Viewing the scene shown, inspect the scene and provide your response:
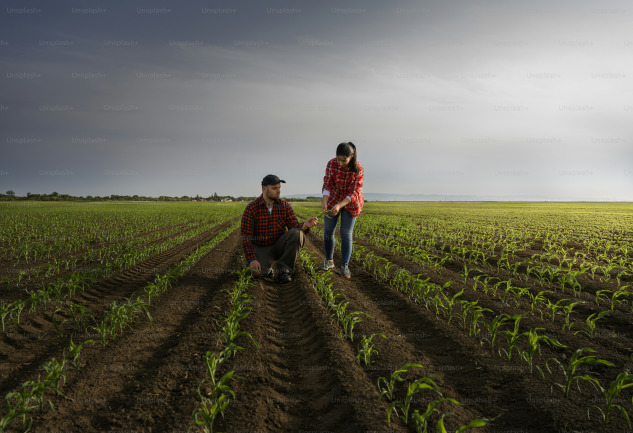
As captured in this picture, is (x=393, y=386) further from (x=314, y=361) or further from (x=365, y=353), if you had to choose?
(x=314, y=361)

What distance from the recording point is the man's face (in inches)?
223

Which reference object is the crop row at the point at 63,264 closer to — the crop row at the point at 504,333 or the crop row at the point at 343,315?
the crop row at the point at 343,315

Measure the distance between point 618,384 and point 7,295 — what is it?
25.1 ft

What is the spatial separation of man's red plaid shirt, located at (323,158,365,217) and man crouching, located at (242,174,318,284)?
76 cm

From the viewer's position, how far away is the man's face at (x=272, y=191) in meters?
5.65

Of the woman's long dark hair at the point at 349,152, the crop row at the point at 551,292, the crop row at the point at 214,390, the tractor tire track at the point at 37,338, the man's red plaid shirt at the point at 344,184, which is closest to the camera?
the crop row at the point at 214,390

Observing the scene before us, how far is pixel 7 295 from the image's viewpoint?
5.15 m

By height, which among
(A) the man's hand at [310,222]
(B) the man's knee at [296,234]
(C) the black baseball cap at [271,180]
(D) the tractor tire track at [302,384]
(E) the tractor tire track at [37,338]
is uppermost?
(C) the black baseball cap at [271,180]

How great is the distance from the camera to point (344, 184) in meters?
6.14

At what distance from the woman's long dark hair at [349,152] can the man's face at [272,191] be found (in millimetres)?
1229

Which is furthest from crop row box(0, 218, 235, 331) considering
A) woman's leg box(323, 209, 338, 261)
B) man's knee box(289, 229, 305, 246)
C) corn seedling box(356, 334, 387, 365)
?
woman's leg box(323, 209, 338, 261)

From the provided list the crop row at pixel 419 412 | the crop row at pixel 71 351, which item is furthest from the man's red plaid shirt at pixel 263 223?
the crop row at pixel 419 412

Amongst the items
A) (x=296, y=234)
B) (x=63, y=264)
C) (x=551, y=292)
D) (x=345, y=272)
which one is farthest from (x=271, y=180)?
(x=63, y=264)

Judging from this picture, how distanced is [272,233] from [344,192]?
64.1 inches
